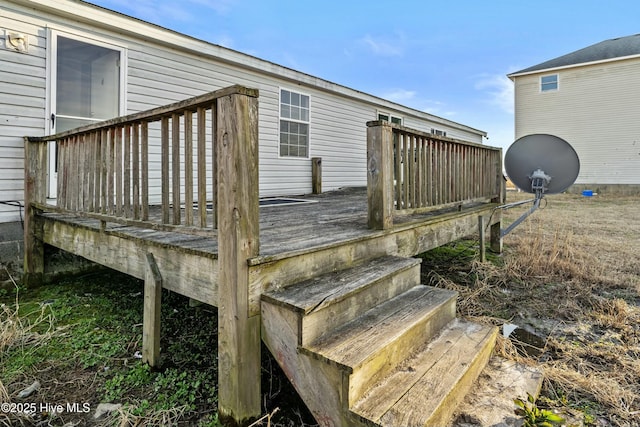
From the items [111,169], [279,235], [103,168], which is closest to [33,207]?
[103,168]

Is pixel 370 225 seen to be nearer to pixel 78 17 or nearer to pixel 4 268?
pixel 4 268

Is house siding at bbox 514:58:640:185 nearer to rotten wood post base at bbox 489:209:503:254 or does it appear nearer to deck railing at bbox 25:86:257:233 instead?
rotten wood post base at bbox 489:209:503:254

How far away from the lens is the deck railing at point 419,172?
250 centimetres

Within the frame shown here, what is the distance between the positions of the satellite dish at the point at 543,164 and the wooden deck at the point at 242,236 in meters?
1.95

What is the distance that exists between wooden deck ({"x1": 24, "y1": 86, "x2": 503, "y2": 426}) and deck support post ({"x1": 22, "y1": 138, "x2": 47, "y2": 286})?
17 millimetres

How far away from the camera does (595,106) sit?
14336 millimetres

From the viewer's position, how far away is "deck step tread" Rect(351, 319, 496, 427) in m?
1.32

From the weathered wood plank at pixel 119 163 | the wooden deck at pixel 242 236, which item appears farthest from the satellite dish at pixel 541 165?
the weathered wood plank at pixel 119 163

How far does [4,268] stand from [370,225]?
4.03m

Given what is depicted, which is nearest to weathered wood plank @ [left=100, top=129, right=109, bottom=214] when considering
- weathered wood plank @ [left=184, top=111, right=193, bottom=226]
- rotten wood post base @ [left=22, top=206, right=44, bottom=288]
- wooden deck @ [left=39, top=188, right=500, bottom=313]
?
wooden deck @ [left=39, top=188, right=500, bottom=313]

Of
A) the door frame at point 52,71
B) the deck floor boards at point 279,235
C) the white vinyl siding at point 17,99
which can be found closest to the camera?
the deck floor boards at point 279,235

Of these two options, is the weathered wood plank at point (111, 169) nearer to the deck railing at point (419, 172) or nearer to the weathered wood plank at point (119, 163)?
the weathered wood plank at point (119, 163)

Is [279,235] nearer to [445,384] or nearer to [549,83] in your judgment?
[445,384]

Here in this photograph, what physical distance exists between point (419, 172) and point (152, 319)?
2338 mm
